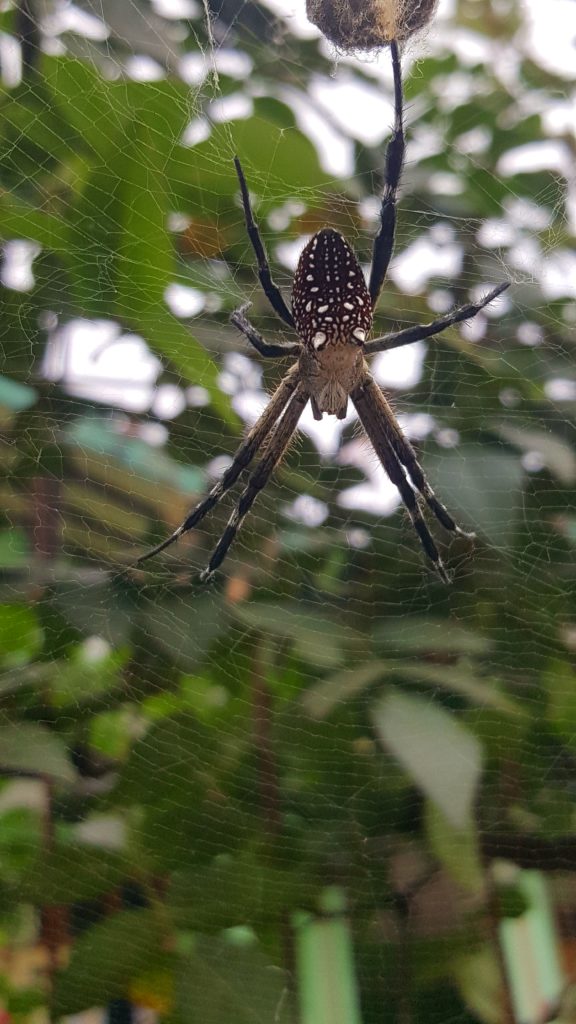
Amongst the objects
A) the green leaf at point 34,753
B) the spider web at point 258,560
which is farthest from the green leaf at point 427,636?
the green leaf at point 34,753

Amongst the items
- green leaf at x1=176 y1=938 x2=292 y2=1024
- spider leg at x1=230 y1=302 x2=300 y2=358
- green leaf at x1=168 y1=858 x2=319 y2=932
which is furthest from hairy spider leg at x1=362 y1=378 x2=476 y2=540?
green leaf at x1=176 y1=938 x2=292 y2=1024

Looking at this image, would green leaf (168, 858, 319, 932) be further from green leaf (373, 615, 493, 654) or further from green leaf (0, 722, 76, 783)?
green leaf (373, 615, 493, 654)

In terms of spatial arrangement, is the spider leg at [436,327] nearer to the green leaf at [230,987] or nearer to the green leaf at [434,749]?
the green leaf at [434,749]

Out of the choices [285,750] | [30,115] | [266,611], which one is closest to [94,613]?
[266,611]

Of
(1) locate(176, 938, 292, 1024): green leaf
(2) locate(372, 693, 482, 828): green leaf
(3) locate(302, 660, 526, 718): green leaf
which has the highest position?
(3) locate(302, 660, 526, 718): green leaf

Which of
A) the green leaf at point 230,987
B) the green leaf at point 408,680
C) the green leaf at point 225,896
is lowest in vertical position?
the green leaf at point 230,987

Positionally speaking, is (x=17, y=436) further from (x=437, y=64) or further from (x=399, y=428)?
(x=437, y=64)
